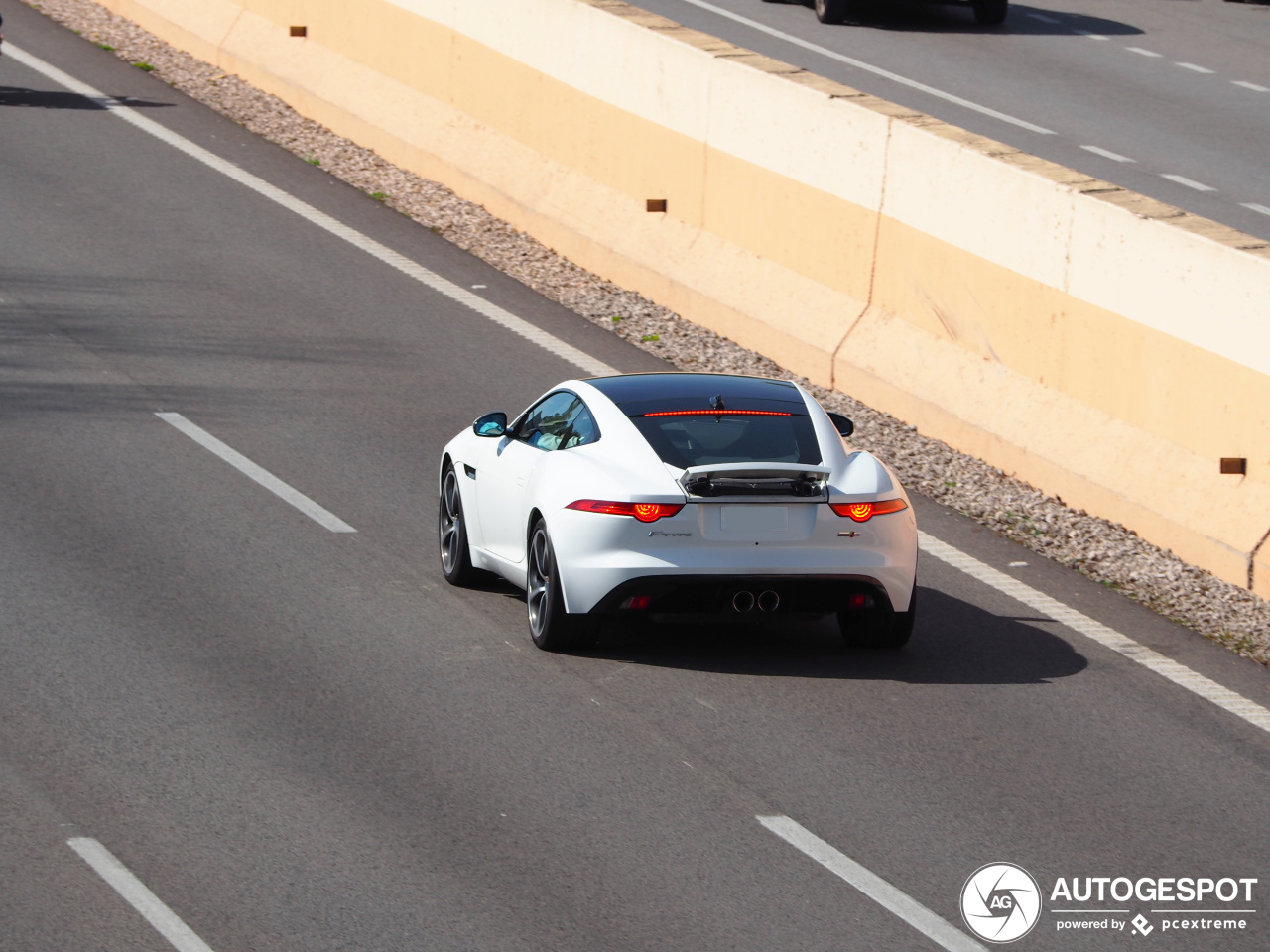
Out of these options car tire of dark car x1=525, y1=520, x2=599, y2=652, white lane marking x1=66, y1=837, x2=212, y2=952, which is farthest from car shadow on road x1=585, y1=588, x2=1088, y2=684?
white lane marking x1=66, y1=837, x2=212, y2=952

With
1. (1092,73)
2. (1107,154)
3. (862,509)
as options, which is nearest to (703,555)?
(862,509)

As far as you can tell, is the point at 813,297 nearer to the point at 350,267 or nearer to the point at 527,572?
the point at 350,267

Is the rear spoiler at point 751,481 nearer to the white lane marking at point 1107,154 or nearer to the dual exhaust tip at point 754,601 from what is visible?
the dual exhaust tip at point 754,601

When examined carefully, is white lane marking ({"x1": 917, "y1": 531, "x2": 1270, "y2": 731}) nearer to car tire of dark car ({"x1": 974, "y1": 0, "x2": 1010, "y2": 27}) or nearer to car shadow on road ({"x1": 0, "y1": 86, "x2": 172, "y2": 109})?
car shadow on road ({"x1": 0, "y1": 86, "x2": 172, "y2": 109})

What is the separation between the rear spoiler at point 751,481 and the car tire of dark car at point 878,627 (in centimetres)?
73

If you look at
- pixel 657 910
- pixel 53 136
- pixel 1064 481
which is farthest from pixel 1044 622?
pixel 53 136

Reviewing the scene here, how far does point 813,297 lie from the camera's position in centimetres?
1435

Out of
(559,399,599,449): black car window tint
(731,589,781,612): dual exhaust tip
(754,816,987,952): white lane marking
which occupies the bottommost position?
(754,816,987,952): white lane marking

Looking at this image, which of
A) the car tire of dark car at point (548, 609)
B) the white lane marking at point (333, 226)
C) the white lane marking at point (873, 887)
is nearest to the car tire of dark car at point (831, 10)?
the white lane marking at point (333, 226)

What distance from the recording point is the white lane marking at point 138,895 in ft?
19.8

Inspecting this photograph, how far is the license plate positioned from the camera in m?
8.77

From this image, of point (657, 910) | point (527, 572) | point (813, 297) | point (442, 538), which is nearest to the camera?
point (657, 910)

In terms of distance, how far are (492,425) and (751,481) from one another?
1.87 metres

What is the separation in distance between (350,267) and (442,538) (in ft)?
22.0
